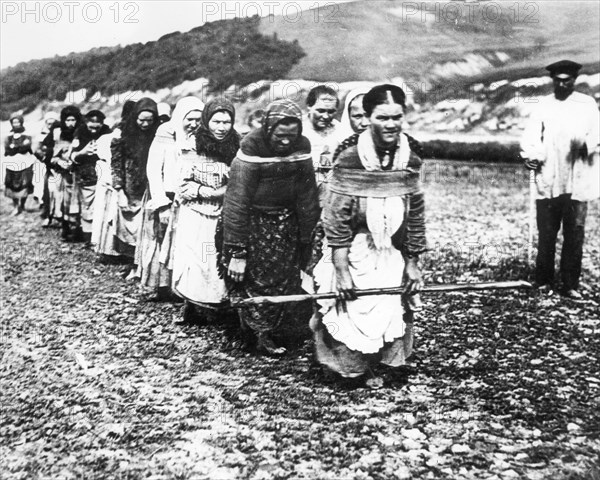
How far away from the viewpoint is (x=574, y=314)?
6.10m

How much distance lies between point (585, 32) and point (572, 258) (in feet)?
21.9

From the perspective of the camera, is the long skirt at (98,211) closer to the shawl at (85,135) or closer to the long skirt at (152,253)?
the shawl at (85,135)

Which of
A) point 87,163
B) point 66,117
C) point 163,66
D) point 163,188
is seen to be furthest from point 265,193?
point 163,66

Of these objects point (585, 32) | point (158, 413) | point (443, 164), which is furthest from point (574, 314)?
point (443, 164)

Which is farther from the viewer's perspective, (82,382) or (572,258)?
(572,258)

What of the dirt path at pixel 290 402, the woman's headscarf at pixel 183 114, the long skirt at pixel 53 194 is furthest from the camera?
the long skirt at pixel 53 194

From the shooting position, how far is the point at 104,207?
8.95 meters

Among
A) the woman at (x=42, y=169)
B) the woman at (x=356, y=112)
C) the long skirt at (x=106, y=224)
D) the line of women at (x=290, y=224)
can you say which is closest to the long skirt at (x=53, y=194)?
the woman at (x=42, y=169)

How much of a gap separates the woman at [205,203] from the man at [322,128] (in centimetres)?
59

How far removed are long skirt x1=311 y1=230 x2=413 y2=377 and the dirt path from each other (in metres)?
0.21

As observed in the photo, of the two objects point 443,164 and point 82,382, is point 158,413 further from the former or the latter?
point 443,164

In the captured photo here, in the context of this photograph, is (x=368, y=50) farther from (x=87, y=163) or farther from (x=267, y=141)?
(x=267, y=141)

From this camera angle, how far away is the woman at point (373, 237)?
4.24 meters

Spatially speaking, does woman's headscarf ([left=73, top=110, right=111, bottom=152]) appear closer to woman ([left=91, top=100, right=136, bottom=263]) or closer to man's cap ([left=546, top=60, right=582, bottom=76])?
woman ([left=91, top=100, right=136, bottom=263])
